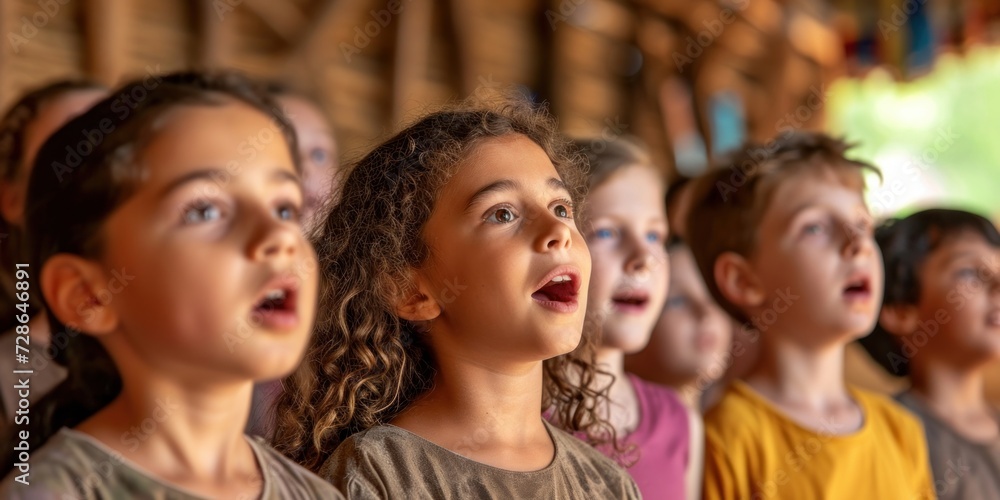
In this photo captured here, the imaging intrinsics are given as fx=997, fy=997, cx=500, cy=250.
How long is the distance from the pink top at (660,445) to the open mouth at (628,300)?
170 millimetres

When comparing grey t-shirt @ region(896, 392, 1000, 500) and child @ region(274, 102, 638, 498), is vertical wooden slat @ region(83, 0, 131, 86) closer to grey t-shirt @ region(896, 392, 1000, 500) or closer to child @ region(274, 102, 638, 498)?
child @ region(274, 102, 638, 498)

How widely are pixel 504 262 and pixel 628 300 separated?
22.9 inches

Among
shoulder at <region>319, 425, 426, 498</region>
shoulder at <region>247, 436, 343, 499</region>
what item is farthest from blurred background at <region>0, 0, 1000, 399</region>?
shoulder at <region>247, 436, 343, 499</region>

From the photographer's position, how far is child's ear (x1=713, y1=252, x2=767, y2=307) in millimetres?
1869

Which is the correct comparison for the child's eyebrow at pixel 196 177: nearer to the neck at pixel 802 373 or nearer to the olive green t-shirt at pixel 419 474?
the olive green t-shirt at pixel 419 474

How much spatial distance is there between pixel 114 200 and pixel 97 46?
2.85 meters

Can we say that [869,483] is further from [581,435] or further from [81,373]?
[81,373]

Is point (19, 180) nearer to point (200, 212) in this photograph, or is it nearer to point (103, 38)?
point (200, 212)

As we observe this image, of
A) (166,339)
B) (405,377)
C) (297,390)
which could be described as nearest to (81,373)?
(166,339)

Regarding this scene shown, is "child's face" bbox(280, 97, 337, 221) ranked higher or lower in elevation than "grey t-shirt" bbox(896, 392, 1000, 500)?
higher

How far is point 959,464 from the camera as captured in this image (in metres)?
1.94

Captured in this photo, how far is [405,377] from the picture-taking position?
135cm

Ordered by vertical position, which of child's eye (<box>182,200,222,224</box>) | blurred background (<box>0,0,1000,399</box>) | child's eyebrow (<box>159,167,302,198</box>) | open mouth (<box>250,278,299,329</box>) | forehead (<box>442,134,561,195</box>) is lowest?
blurred background (<box>0,0,1000,399</box>)

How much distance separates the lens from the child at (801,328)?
174 cm
